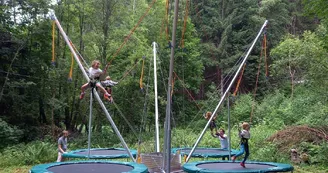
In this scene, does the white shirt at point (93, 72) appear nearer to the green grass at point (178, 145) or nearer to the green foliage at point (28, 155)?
the green grass at point (178, 145)

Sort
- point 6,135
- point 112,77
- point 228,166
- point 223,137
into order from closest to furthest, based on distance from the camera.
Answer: point 228,166
point 223,137
point 6,135
point 112,77

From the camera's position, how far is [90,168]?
19.9ft

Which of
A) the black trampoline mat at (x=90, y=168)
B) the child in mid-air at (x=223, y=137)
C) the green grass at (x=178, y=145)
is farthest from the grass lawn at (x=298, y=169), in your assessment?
the black trampoline mat at (x=90, y=168)

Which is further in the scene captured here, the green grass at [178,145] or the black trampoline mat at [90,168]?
the green grass at [178,145]

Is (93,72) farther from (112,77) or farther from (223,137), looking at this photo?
(112,77)

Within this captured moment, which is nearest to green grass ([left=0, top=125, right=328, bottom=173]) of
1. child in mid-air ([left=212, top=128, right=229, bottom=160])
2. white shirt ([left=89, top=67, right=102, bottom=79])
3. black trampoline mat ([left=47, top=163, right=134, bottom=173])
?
child in mid-air ([left=212, top=128, right=229, bottom=160])

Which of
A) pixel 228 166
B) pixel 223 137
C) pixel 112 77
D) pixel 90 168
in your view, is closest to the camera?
pixel 90 168

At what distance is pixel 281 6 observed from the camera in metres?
20.1

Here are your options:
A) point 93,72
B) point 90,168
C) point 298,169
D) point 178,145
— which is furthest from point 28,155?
point 298,169

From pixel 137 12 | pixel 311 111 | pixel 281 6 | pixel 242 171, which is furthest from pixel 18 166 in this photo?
pixel 281 6

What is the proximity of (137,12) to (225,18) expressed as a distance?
6869mm

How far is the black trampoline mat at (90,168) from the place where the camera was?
18.8 feet

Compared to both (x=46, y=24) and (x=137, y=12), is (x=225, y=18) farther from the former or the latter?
(x=46, y=24)

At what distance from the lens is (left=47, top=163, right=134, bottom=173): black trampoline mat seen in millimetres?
5738
